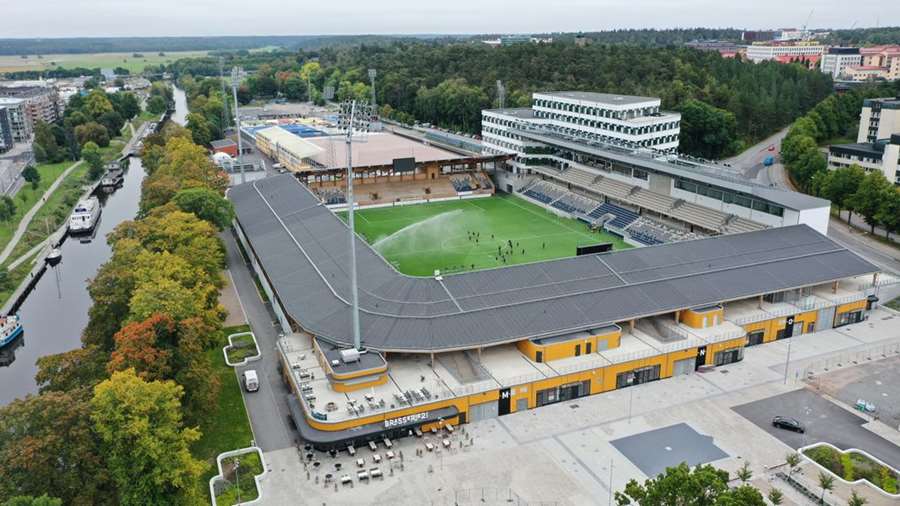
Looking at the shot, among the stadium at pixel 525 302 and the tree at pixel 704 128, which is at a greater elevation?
the tree at pixel 704 128

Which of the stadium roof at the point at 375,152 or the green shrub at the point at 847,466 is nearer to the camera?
the green shrub at the point at 847,466

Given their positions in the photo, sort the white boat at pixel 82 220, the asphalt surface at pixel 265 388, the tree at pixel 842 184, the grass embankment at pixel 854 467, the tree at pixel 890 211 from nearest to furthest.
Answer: the grass embankment at pixel 854 467 → the asphalt surface at pixel 265 388 → the tree at pixel 890 211 → the tree at pixel 842 184 → the white boat at pixel 82 220

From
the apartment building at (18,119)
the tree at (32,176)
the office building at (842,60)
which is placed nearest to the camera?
the tree at (32,176)

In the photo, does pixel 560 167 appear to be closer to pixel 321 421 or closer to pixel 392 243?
pixel 392 243

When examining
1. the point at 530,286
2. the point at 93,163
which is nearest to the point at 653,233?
the point at 530,286

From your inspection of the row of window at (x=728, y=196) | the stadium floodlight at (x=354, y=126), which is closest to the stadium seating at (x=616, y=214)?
the row of window at (x=728, y=196)

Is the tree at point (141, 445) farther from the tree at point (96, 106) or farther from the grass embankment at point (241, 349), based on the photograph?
the tree at point (96, 106)
